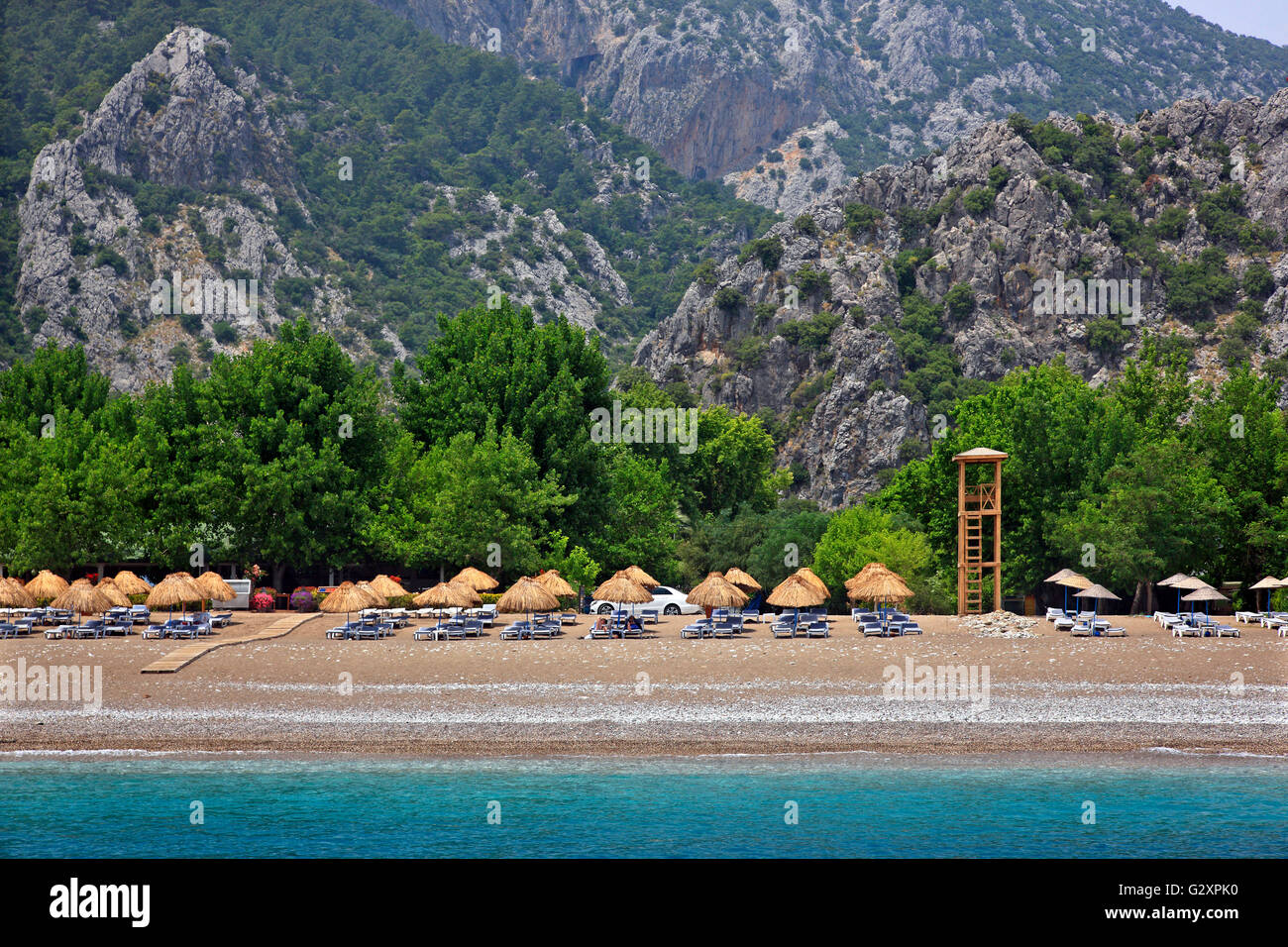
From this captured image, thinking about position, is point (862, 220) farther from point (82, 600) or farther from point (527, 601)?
point (82, 600)

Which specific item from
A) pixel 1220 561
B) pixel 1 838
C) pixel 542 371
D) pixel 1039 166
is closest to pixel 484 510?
pixel 542 371

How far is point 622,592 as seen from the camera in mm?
40875

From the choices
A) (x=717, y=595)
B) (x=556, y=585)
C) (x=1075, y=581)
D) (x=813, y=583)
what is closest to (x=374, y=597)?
(x=556, y=585)

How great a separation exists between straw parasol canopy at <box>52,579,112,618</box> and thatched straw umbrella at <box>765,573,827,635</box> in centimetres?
2305

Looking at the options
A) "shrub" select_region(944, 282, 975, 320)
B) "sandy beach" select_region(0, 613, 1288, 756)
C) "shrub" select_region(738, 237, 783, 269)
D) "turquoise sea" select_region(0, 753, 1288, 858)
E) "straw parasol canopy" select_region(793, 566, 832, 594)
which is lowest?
"turquoise sea" select_region(0, 753, 1288, 858)

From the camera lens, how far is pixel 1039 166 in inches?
5620

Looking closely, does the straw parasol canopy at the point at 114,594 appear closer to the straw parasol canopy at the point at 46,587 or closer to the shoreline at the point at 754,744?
the straw parasol canopy at the point at 46,587

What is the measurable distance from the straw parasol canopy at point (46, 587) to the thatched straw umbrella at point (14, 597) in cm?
26

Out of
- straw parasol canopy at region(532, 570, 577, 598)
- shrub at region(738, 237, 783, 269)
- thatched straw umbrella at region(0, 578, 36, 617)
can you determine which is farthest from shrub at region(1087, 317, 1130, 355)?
thatched straw umbrella at region(0, 578, 36, 617)

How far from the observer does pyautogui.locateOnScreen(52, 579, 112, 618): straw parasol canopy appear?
127 ft

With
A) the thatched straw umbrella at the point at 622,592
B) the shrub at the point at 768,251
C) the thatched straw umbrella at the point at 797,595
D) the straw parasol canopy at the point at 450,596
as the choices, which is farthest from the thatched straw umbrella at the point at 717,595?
the shrub at the point at 768,251

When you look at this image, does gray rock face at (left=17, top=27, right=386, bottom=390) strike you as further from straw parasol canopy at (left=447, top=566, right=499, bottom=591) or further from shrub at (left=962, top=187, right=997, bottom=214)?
straw parasol canopy at (left=447, top=566, right=499, bottom=591)
